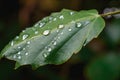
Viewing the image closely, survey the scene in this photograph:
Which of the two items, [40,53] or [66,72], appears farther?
[66,72]

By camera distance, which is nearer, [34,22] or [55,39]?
[55,39]

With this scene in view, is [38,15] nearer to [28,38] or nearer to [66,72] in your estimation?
[66,72]

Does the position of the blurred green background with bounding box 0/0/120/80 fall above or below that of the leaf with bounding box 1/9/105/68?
below

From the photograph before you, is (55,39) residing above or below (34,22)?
above

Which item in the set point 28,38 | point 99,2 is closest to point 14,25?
point 99,2

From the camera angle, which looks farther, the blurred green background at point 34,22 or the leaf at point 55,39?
the blurred green background at point 34,22
